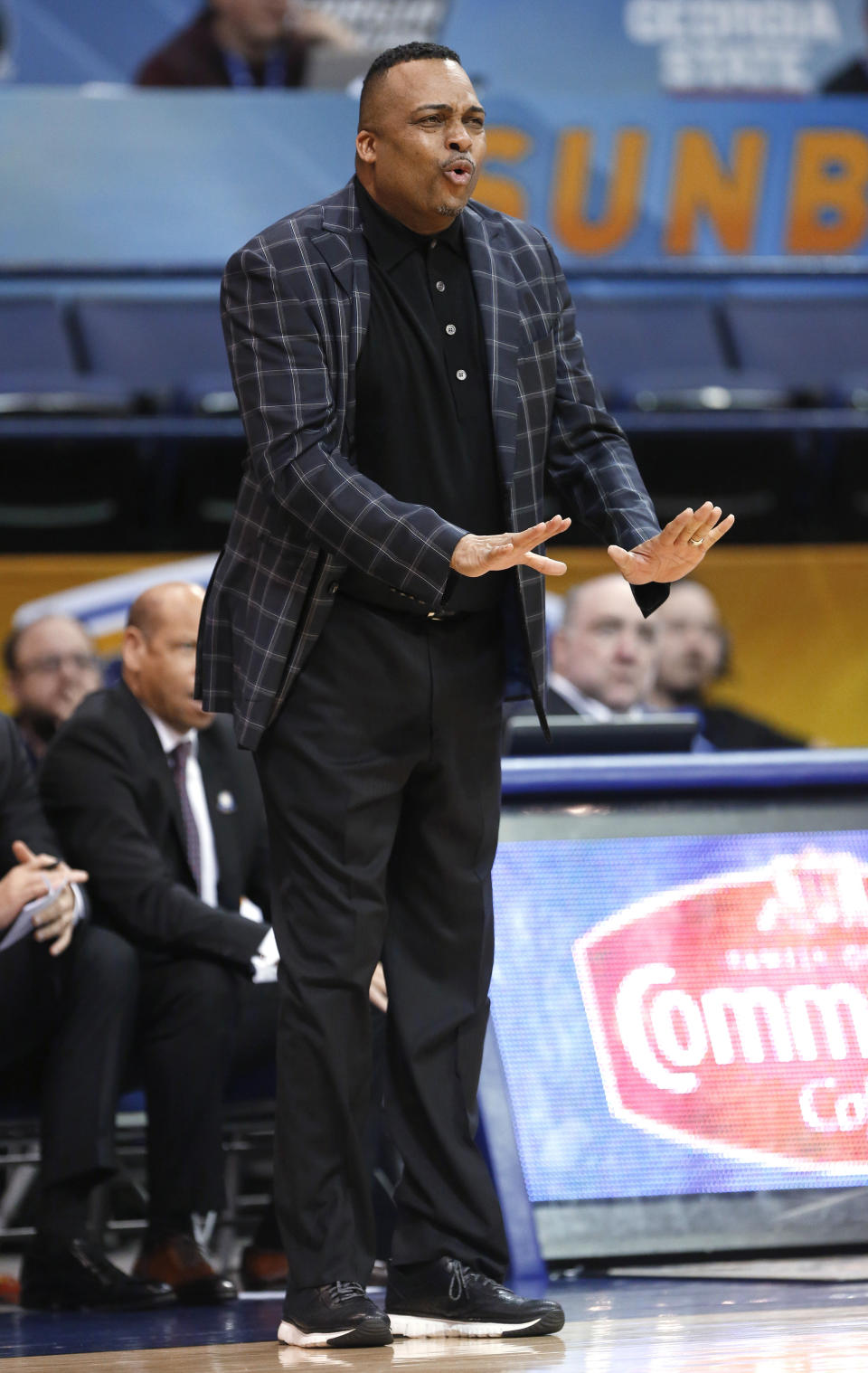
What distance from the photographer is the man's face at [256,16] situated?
23.7ft

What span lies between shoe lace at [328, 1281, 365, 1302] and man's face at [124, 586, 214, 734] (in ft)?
4.61

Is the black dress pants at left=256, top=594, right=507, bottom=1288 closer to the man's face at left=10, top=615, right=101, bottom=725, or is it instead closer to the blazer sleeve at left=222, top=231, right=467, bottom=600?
the blazer sleeve at left=222, top=231, right=467, bottom=600

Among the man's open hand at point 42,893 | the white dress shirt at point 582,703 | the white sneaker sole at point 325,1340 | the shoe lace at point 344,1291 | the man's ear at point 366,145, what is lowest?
the white sneaker sole at point 325,1340

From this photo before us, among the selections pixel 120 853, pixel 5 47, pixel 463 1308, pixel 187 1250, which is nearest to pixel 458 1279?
pixel 463 1308

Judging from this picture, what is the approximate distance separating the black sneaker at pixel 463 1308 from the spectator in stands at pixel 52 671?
296 centimetres

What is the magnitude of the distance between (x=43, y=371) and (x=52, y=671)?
1.67m

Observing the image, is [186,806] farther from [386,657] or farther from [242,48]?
[242,48]

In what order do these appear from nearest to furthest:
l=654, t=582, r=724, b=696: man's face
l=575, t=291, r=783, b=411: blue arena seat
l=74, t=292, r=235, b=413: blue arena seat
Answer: l=654, t=582, r=724, b=696: man's face < l=575, t=291, r=783, b=411: blue arena seat < l=74, t=292, r=235, b=413: blue arena seat

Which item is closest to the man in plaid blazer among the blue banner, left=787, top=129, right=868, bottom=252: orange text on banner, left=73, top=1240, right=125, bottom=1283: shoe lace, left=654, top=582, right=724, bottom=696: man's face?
left=73, top=1240, right=125, bottom=1283: shoe lace

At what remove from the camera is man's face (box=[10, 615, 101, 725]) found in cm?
491

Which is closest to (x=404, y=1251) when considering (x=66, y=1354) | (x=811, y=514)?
(x=66, y=1354)

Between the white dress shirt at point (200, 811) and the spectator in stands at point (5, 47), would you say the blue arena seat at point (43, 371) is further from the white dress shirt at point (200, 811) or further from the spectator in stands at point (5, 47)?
the white dress shirt at point (200, 811)

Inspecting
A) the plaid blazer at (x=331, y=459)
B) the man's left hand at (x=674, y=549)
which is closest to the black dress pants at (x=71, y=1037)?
the plaid blazer at (x=331, y=459)

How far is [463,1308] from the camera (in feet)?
6.93
